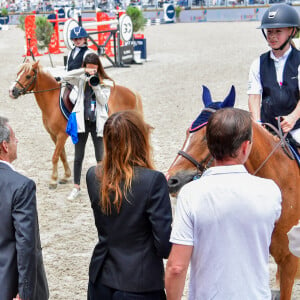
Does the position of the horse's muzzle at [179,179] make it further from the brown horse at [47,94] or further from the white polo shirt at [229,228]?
the brown horse at [47,94]

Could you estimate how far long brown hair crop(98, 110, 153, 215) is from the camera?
9.00 feet

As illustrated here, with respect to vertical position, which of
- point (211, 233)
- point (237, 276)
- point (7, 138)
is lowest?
point (237, 276)

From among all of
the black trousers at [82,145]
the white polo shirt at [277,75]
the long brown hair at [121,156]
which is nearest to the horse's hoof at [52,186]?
the black trousers at [82,145]

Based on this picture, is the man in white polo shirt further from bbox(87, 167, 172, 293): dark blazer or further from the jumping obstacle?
the jumping obstacle

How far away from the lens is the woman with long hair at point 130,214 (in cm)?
272

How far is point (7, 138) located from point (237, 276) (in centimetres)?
151

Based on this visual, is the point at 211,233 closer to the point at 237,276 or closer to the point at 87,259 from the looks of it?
the point at 237,276

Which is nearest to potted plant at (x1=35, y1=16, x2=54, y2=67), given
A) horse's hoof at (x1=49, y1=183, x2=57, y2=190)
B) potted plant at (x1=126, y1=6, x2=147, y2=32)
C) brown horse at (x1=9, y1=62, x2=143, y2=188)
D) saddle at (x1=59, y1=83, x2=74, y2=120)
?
potted plant at (x1=126, y1=6, x2=147, y2=32)

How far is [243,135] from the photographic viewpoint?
2.41 metres

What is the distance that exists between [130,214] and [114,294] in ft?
1.47

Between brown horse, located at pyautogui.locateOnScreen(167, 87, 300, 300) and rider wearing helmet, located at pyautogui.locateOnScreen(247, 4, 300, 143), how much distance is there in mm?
435

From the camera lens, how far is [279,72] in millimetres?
4344

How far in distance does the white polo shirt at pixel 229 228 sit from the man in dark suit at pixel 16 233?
37.4 inches

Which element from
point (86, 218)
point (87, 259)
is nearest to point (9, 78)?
point (86, 218)
